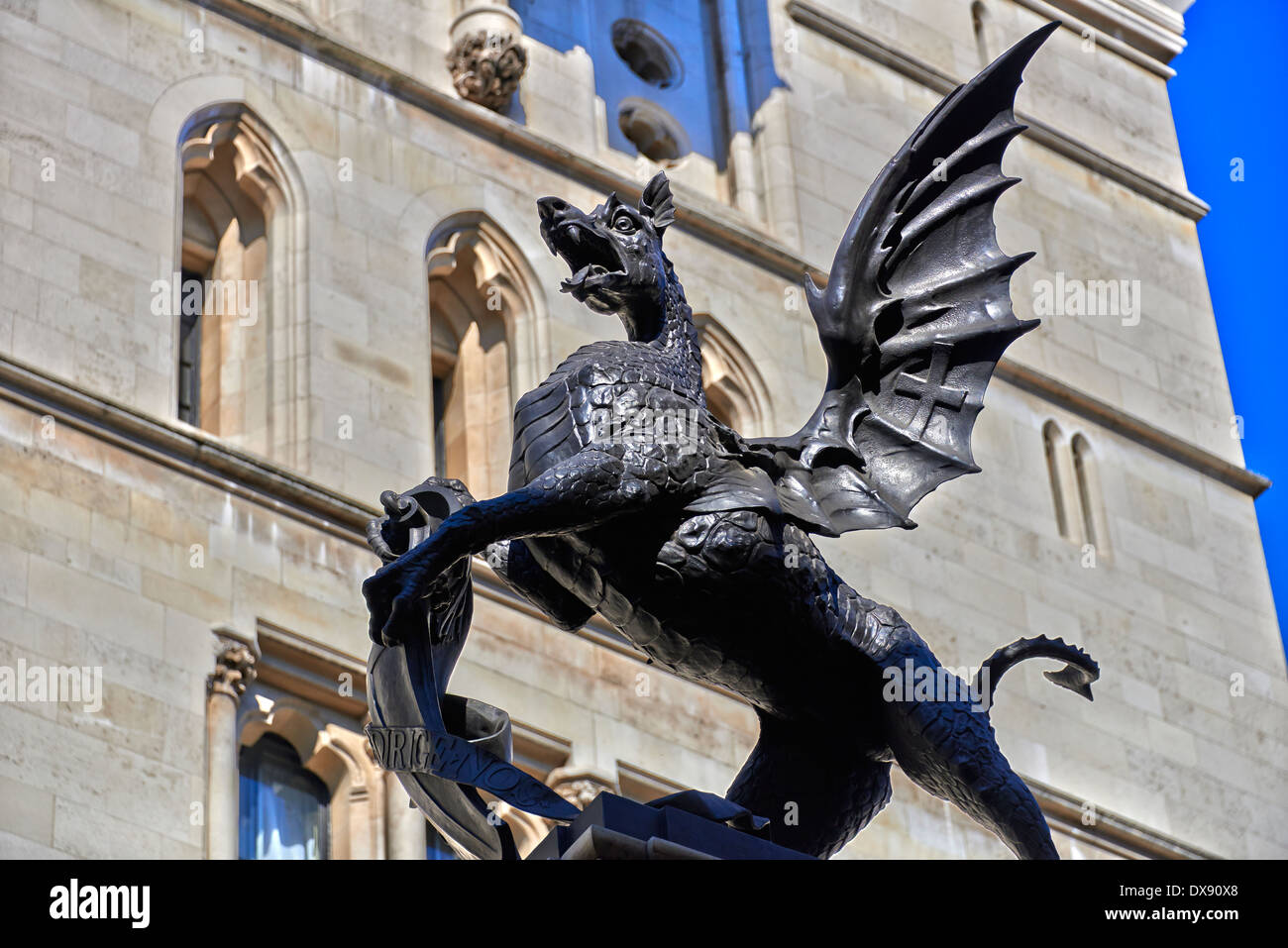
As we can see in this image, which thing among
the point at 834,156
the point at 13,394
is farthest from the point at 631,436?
the point at 834,156

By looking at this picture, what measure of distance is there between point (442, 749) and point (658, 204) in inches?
77.8

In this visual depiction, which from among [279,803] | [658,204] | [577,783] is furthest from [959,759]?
[577,783]

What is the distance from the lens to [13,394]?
1816 cm

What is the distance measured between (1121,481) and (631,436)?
55.1ft

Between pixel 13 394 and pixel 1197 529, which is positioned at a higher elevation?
pixel 1197 529

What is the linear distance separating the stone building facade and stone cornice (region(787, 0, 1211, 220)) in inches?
1.2

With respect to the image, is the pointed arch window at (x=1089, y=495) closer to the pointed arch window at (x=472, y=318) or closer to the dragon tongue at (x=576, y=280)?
the pointed arch window at (x=472, y=318)

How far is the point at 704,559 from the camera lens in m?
8.63

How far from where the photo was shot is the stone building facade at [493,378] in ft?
59.5

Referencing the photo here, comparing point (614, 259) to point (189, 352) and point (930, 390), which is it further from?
point (189, 352)

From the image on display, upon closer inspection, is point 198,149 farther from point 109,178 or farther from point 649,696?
point 649,696

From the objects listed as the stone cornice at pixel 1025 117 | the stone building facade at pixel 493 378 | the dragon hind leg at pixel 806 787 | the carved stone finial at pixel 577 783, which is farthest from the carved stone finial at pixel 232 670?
the dragon hind leg at pixel 806 787

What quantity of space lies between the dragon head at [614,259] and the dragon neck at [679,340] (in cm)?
2
